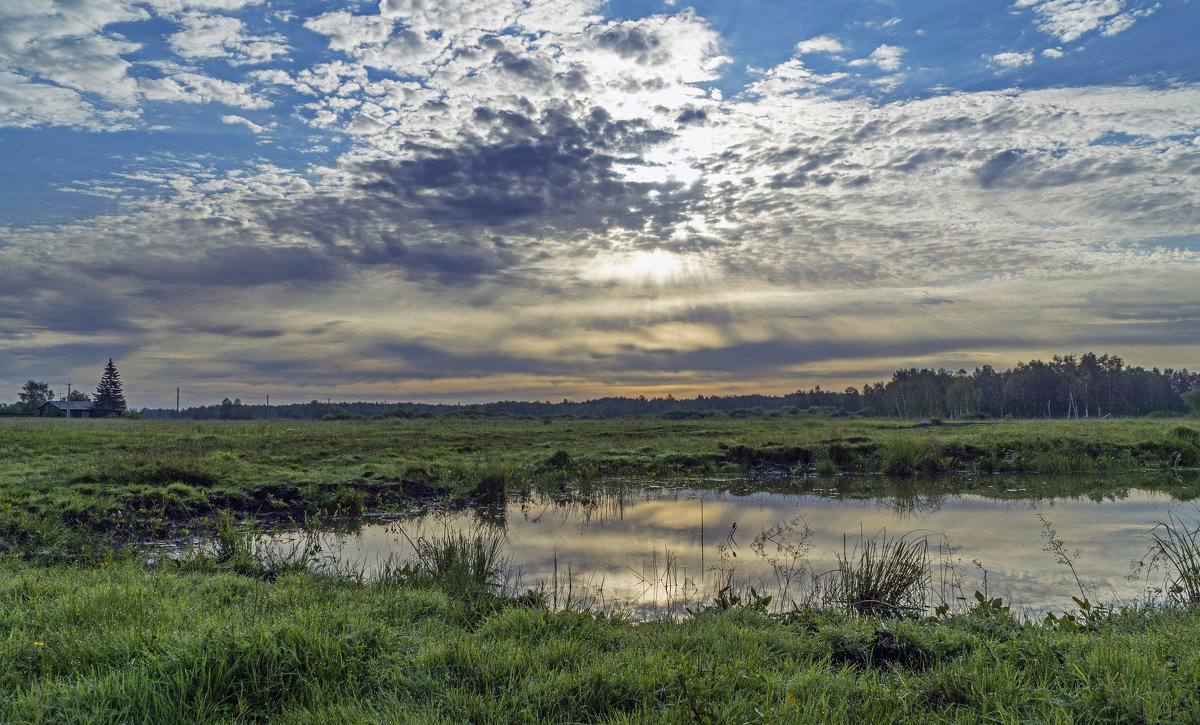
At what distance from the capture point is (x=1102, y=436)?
26.9 metres

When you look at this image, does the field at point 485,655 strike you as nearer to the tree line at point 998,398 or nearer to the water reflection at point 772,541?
the water reflection at point 772,541

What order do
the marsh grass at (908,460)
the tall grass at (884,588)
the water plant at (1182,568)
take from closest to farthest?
1. the water plant at (1182,568)
2. the tall grass at (884,588)
3. the marsh grass at (908,460)

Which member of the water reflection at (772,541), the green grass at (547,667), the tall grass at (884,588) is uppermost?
the green grass at (547,667)

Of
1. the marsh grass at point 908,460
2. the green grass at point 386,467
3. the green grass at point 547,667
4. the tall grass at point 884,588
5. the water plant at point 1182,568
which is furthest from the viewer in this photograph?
the marsh grass at point 908,460

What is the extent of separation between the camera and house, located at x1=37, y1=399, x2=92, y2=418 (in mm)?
97875

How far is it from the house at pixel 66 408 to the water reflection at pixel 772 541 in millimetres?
112250

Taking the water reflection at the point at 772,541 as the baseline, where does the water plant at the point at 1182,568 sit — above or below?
above

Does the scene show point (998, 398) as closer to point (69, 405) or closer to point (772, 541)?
point (772, 541)

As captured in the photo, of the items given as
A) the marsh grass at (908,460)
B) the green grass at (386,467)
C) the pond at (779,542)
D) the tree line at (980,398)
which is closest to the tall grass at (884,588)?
the pond at (779,542)

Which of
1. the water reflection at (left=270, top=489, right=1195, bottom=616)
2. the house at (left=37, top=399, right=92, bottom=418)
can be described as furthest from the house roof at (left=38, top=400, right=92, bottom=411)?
the water reflection at (left=270, top=489, right=1195, bottom=616)

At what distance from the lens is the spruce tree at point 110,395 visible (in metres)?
106

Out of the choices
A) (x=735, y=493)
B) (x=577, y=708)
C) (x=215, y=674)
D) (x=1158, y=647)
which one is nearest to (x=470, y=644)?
(x=577, y=708)

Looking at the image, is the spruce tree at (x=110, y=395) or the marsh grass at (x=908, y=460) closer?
the marsh grass at (x=908, y=460)

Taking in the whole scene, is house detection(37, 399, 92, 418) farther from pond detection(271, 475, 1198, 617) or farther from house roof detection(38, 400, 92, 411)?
pond detection(271, 475, 1198, 617)
